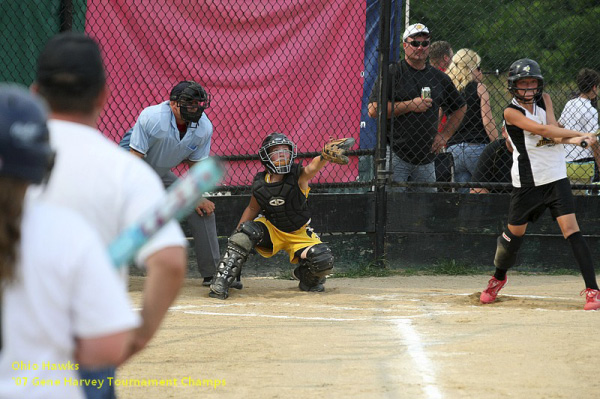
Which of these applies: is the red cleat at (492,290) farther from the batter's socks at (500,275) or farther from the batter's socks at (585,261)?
the batter's socks at (585,261)

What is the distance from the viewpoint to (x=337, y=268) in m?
8.94

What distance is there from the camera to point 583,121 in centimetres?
914

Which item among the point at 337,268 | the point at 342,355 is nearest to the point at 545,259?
the point at 337,268

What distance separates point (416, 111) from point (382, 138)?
0.44m

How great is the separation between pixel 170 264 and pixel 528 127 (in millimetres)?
5002

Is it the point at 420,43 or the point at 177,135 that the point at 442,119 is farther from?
the point at 177,135

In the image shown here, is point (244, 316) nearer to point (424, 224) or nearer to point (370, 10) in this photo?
point (424, 224)

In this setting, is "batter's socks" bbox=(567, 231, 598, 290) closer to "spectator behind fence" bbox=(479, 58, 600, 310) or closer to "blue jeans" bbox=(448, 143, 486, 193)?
"spectator behind fence" bbox=(479, 58, 600, 310)

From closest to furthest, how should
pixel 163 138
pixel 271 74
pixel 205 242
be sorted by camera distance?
pixel 163 138
pixel 205 242
pixel 271 74

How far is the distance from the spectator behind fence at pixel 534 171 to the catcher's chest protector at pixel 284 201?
1791 millimetres

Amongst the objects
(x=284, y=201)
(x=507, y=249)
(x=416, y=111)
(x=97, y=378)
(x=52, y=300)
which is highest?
(x=52, y=300)

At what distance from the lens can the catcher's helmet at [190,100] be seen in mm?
7273

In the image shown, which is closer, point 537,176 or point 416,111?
point 537,176

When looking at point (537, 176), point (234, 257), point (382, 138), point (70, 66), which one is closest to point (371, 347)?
point (537, 176)
